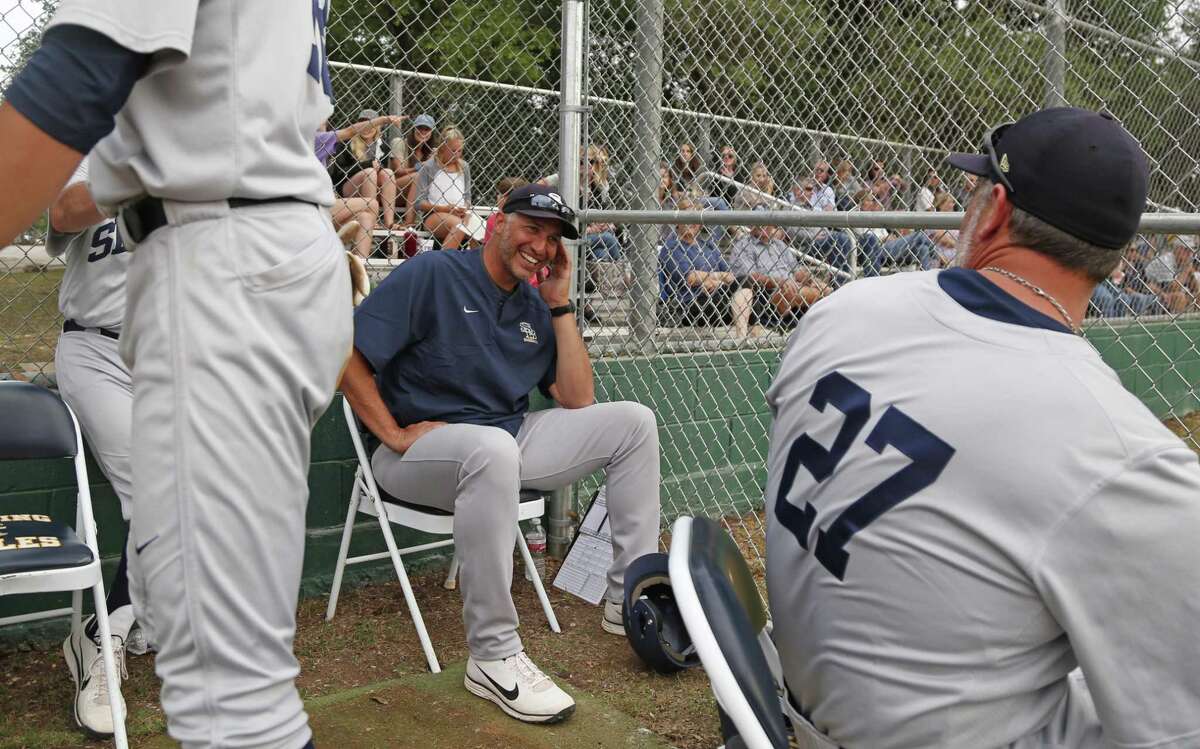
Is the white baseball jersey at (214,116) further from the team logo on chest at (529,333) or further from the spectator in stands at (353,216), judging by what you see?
the spectator in stands at (353,216)

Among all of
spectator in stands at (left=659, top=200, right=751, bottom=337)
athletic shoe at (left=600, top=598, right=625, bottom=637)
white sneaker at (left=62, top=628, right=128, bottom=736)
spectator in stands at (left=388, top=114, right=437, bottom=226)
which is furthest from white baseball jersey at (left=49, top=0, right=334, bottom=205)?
spectator in stands at (left=659, top=200, right=751, bottom=337)

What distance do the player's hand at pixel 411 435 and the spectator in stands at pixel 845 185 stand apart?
2.32m

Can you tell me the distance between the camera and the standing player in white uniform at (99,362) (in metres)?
2.97

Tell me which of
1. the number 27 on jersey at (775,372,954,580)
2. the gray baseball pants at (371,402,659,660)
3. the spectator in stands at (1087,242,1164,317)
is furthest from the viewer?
the spectator in stands at (1087,242,1164,317)

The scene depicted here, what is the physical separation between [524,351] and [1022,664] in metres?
2.50

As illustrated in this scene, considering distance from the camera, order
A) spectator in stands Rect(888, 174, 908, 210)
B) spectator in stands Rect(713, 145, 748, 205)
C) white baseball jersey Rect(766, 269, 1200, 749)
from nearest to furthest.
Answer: white baseball jersey Rect(766, 269, 1200, 749)
spectator in stands Rect(888, 174, 908, 210)
spectator in stands Rect(713, 145, 748, 205)

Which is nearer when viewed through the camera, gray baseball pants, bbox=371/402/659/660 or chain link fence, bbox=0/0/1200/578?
gray baseball pants, bbox=371/402/659/660

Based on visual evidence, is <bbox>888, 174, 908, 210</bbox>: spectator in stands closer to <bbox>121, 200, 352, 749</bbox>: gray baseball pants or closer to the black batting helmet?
the black batting helmet

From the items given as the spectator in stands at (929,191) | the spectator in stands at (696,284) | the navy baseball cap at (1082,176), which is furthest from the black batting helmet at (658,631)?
the spectator in stands at (929,191)

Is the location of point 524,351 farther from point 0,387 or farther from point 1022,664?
point 1022,664

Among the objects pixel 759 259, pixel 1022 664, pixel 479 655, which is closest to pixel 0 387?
pixel 479 655

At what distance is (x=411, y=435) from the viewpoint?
330 cm

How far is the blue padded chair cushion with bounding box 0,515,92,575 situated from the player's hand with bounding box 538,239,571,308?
1.76 metres

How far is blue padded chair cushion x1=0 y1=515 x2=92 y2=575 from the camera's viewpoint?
2.39 meters
